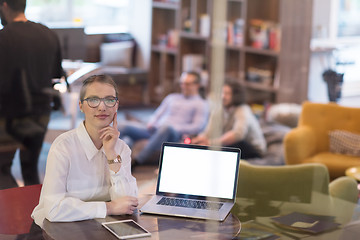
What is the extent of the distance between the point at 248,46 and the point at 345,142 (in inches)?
73.6

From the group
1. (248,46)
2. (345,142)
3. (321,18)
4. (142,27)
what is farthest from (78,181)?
(248,46)

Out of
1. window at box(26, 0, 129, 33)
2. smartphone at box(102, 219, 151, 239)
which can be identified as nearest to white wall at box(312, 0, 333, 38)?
window at box(26, 0, 129, 33)

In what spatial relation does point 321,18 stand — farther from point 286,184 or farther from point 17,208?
point 17,208

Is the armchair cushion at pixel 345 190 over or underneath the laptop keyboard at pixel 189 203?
underneath

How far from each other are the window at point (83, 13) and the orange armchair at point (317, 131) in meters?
1.60

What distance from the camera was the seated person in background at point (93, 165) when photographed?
6.48 feet

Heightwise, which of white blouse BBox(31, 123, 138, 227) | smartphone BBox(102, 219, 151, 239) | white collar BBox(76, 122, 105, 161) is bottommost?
smartphone BBox(102, 219, 151, 239)

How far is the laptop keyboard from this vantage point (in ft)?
6.90

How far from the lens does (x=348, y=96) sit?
17.2 feet

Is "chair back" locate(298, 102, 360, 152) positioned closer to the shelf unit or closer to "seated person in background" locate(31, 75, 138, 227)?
the shelf unit

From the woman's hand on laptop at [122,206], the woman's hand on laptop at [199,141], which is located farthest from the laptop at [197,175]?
the woman's hand on laptop at [199,141]

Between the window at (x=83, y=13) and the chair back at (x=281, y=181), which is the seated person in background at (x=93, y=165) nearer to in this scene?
the window at (x=83, y=13)

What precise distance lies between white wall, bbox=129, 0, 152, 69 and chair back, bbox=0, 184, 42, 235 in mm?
2350

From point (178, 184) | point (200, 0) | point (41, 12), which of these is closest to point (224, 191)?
point (178, 184)
